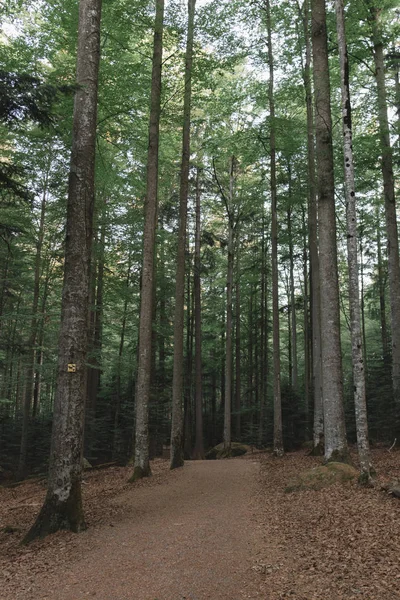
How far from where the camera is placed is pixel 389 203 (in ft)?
47.1

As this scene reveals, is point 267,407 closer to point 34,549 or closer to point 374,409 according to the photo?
point 374,409

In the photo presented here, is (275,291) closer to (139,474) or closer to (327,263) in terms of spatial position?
(327,263)

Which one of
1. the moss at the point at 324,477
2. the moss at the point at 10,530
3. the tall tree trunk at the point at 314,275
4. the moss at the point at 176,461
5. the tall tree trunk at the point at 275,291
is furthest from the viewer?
the tall tree trunk at the point at 275,291

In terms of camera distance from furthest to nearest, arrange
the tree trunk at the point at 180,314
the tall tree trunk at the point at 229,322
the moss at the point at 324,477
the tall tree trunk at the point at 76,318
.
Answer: the tall tree trunk at the point at 229,322 < the tree trunk at the point at 180,314 < the moss at the point at 324,477 < the tall tree trunk at the point at 76,318

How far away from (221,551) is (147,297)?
7.62 m

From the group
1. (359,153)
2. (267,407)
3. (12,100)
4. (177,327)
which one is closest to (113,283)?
(177,327)

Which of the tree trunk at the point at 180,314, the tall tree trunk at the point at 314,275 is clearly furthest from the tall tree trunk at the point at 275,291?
the tree trunk at the point at 180,314

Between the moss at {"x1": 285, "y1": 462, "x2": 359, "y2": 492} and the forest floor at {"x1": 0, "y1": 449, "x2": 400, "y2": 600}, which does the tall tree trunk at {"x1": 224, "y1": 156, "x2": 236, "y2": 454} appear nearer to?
the moss at {"x1": 285, "y1": 462, "x2": 359, "y2": 492}

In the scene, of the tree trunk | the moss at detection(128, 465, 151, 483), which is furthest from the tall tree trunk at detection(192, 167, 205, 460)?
the moss at detection(128, 465, 151, 483)

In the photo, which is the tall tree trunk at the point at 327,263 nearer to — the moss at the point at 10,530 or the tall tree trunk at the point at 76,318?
the tall tree trunk at the point at 76,318

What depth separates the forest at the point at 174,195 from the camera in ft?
23.5

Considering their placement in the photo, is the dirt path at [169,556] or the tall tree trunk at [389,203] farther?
the tall tree trunk at [389,203]

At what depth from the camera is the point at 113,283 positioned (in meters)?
19.3

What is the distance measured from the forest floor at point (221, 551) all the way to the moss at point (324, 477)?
0.33 metres
